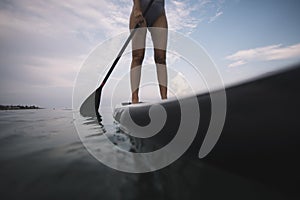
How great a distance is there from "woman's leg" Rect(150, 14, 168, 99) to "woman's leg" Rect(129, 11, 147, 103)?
0.16 m

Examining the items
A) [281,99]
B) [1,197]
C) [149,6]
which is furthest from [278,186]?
[149,6]

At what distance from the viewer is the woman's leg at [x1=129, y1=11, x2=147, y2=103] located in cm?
219

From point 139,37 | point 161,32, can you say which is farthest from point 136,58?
point 161,32

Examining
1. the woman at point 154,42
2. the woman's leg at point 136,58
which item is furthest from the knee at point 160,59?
the woman's leg at point 136,58

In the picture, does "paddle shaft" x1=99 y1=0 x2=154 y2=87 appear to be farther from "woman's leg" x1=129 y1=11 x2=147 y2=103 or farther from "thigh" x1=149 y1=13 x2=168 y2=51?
"thigh" x1=149 y1=13 x2=168 y2=51

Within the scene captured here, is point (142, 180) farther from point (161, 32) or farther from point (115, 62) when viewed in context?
point (115, 62)

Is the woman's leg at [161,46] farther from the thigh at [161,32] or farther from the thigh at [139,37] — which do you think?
the thigh at [139,37]

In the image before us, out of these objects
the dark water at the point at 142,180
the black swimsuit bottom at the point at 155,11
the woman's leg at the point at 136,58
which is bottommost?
the dark water at the point at 142,180

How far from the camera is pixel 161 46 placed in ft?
7.43

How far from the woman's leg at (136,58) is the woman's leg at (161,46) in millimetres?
161

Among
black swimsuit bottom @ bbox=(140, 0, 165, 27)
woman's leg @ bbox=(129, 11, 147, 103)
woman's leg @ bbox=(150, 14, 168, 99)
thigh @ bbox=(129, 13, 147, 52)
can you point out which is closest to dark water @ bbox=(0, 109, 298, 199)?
woman's leg @ bbox=(129, 11, 147, 103)

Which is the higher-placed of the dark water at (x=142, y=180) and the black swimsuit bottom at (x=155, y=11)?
the black swimsuit bottom at (x=155, y=11)

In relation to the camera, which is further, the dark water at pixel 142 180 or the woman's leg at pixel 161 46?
the woman's leg at pixel 161 46

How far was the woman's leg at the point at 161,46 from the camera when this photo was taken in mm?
2248
